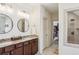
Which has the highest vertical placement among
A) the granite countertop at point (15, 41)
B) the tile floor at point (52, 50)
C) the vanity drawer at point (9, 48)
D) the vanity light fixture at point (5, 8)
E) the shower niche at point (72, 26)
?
the vanity light fixture at point (5, 8)

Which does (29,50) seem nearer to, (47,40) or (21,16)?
(47,40)

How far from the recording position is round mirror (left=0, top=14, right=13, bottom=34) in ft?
7.13

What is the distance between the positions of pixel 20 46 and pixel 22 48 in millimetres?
55

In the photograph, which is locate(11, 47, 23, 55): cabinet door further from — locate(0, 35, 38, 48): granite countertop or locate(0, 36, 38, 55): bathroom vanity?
locate(0, 35, 38, 48): granite countertop

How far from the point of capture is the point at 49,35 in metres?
2.34

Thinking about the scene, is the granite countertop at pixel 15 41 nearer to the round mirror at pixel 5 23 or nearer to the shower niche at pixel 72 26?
the round mirror at pixel 5 23

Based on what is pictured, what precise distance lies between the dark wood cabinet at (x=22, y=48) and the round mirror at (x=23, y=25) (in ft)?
0.89

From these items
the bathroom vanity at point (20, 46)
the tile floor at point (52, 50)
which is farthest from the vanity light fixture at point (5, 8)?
the tile floor at point (52, 50)

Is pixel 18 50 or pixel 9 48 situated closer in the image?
pixel 9 48

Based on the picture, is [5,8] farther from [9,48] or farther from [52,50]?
[52,50]

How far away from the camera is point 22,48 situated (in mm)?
2219

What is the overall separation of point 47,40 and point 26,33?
18.3 inches

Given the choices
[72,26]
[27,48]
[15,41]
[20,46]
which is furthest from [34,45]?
[72,26]

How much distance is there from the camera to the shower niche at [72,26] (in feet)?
6.91
